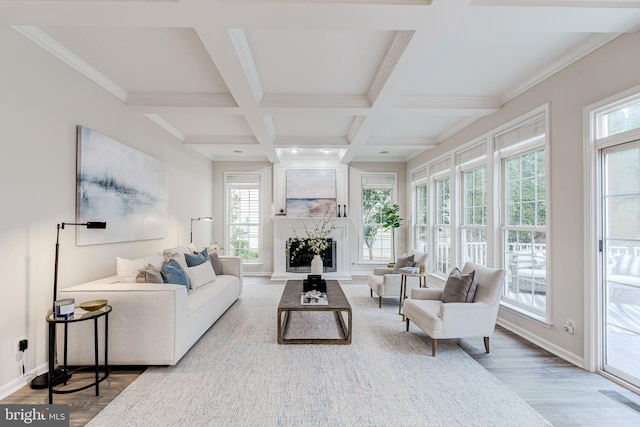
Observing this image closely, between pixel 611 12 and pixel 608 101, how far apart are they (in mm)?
727

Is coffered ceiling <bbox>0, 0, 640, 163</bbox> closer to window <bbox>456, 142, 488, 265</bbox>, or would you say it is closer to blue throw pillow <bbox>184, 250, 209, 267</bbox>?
window <bbox>456, 142, 488, 265</bbox>

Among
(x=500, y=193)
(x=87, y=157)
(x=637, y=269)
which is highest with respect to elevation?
(x=87, y=157)

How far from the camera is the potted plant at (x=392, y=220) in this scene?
6.96 metres

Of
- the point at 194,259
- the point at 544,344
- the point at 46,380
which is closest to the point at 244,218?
the point at 194,259

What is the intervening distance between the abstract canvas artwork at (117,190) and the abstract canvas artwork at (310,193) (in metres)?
3.00

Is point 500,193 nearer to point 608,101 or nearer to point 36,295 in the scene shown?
point 608,101

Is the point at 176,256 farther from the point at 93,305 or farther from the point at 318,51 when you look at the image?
the point at 318,51

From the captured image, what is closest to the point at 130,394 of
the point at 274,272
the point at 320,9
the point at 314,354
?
the point at 314,354

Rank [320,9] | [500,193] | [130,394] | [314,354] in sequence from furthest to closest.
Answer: [500,193]
[314,354]
[130,394]
[320,9]

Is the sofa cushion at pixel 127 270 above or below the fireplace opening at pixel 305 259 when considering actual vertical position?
above

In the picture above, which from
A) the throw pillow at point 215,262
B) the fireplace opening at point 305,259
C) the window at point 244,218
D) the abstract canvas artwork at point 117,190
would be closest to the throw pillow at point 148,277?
the abstract canvas artwork at point 117,190

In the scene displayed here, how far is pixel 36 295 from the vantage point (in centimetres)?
261

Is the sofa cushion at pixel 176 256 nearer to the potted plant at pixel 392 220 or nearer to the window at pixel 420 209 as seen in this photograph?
the potted plant at pixel 392 220

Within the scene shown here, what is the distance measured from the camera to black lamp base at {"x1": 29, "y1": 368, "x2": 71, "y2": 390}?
7.99 ft
